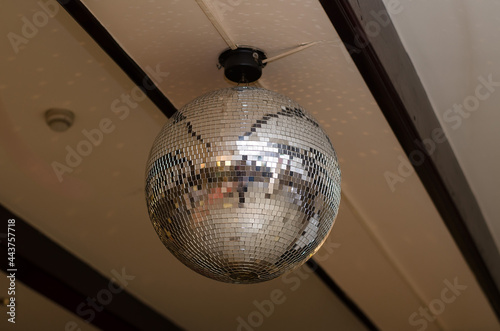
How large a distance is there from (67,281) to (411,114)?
1956 millimetres

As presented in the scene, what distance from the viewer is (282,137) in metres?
1.53

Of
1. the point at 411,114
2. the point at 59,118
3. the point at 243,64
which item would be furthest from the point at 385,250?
the point at 59,118

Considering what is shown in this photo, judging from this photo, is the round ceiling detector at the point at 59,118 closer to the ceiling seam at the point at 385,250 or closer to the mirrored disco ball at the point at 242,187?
the mirrored disco ball at the point at 242,187

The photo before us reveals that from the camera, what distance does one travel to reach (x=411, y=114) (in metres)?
2.24

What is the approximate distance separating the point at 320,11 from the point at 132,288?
223cm

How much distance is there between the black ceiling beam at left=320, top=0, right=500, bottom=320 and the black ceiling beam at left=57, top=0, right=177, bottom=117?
0.64 meters

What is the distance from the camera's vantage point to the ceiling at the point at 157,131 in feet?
6.42

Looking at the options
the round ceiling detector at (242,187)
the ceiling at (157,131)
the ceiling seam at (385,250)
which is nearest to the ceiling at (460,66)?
the ceiling at (157,131)

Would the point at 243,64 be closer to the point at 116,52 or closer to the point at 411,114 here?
the point at 116,52

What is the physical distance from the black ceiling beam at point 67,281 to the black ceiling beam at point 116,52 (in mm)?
1166

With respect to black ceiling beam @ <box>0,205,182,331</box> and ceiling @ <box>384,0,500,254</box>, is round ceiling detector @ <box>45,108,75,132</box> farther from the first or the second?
ceiling @ <box>384,0,500,254</box>

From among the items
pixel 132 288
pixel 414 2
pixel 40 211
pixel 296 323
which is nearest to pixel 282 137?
pixel 414 2

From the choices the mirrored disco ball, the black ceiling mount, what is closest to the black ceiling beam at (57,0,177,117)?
the black ceiling mount

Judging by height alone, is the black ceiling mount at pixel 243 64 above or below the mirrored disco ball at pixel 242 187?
above
